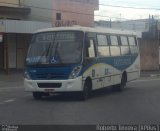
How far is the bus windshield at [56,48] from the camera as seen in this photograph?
18.3m

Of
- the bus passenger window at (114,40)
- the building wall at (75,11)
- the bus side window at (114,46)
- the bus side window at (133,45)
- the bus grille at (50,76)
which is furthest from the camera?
the building wall at (75,11)

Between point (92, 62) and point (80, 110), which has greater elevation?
point (92, 62)

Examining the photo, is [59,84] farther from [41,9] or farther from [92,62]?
[41,9]

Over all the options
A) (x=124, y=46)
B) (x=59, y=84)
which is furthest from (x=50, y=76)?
(x=124, y=46)

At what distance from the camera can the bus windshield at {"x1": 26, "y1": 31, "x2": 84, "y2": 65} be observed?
1831cm

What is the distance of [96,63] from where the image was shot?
19750 mm

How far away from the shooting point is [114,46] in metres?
22.6

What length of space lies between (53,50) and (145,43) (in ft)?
106

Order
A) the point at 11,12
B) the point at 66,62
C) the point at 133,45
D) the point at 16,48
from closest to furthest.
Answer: the point at 66,62 < the point at 133,45 < the point at 11,12 < the point at 16,48

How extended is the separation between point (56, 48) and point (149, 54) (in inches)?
1275

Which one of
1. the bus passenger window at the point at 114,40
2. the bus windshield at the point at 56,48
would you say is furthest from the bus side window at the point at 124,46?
the bus windshield at the point at 56,48

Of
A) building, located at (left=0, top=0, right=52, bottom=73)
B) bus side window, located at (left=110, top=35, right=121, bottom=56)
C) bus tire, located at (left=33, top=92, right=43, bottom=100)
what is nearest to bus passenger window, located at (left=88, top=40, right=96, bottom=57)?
bus tire, located at (left=33, top=92, right=43, bottom=100)

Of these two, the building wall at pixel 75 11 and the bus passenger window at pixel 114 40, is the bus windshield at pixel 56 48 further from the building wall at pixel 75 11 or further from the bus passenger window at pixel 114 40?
the building wall at pixel 75 11

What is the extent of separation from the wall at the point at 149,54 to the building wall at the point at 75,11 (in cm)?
563
